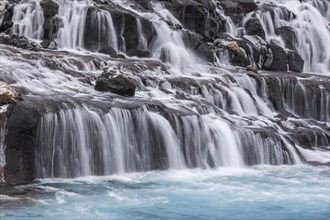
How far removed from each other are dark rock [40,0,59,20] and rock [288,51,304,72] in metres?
12.2

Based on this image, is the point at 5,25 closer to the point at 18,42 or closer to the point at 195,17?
the point at 18,42

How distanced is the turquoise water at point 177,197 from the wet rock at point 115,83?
337 centimetres

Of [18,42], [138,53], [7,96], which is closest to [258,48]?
[138,53]

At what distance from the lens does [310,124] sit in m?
20.0

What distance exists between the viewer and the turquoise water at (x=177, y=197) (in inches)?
380

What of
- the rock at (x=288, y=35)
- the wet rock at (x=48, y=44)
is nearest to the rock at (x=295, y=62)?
the rock at (x=288, y=35)

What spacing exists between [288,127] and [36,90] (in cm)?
914

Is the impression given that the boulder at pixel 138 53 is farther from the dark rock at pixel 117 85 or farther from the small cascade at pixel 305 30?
the small cascade at pixel 305 30

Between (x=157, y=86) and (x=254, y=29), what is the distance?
40.2ft

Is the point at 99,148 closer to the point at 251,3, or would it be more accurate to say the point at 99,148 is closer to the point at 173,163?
the point at 173,163

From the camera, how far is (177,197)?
36.4ft

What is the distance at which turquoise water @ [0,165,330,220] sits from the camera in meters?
9.66

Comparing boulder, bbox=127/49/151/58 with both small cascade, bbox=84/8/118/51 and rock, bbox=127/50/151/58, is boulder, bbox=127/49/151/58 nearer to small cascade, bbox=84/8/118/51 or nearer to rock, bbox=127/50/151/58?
rock, bbox=127/50/151/58

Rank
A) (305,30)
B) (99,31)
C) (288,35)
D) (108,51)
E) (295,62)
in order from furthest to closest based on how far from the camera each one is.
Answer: (305,30) → (288,35) → (295,62) → (99,31) → (108,51)
